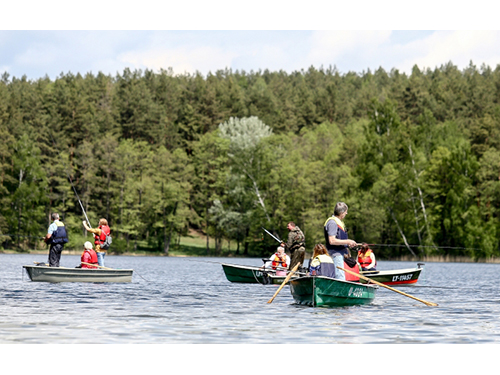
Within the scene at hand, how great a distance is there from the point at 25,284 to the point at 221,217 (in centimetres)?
5425

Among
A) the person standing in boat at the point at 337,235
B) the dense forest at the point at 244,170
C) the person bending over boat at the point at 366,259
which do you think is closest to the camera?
the person standing in boat at the point at 337,235

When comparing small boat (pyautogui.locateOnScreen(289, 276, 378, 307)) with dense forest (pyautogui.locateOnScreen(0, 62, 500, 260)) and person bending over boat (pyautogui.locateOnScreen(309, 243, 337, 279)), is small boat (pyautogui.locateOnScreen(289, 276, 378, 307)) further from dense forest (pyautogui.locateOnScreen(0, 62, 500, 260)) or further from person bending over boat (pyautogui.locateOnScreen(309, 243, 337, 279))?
dense forest (pyautogui.locateOnScreen(0, 62, 500, 260))

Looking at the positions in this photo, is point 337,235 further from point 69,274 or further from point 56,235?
point 69,274

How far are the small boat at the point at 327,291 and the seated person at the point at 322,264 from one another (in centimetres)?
23

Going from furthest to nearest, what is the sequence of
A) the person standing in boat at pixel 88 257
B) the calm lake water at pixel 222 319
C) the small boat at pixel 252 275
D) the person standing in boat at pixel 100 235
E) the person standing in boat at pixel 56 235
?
the small boat at pixel 252 275 → the person standing in boat at pixel 88 257 → the person standing in boat at pixel 100 235 → the person standing in boat at pixel 56 235 → the calm lake water at pixel 222 319

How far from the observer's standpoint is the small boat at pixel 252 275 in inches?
1069

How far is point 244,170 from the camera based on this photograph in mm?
77750

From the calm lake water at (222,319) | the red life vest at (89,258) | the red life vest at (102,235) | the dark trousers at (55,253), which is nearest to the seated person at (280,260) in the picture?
the calm lake water at (222,319)

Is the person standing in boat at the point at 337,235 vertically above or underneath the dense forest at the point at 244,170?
underneath

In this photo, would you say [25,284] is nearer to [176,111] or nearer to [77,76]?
[176,111]

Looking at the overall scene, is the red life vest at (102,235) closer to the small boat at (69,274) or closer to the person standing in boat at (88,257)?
the person standing in boat at (88,257)

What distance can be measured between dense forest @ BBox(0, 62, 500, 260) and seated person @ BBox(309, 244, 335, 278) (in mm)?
45402

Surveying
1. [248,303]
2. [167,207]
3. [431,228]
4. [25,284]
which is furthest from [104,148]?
[248,303]

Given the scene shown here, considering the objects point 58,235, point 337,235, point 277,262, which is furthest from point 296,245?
point 337,235
